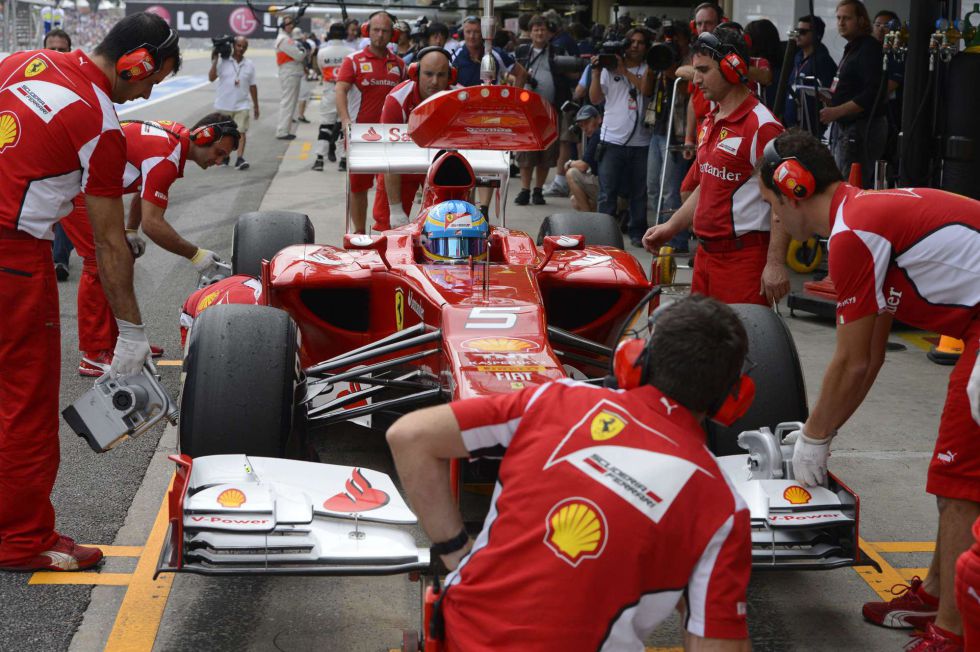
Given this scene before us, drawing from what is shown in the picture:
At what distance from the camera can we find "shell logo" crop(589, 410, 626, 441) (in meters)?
2.22

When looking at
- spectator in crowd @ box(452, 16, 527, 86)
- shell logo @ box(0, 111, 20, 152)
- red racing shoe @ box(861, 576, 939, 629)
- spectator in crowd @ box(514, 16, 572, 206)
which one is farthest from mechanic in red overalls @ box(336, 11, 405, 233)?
red racing shoe @ box(861, 576, 939, 629)

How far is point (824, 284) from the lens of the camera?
27.6 ft

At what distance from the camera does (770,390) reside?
4418 millimetres

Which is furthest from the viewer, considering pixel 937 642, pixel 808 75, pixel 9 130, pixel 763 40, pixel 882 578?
pixel 808 75

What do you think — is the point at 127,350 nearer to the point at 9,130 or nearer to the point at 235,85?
the point at 9,130

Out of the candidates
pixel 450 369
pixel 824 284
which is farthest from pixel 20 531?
pixel 824 284

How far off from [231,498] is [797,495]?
1.83 meters

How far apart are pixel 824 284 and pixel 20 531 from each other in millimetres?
6067

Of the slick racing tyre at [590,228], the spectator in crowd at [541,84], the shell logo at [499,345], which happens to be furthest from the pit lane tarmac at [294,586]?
the spectator in crowd at [541,84]

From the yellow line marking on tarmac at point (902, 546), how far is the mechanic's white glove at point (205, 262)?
4129 millimetres

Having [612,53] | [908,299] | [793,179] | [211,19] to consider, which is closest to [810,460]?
[908,299]

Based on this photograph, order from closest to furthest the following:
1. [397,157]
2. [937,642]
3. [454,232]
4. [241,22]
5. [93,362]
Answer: [937,642] → [454,232] → [93,362] → [397,157] → [241,22]

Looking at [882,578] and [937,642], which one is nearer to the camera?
[937,642]

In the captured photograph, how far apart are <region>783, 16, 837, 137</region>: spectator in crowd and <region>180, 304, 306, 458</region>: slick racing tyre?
20.5 feet
